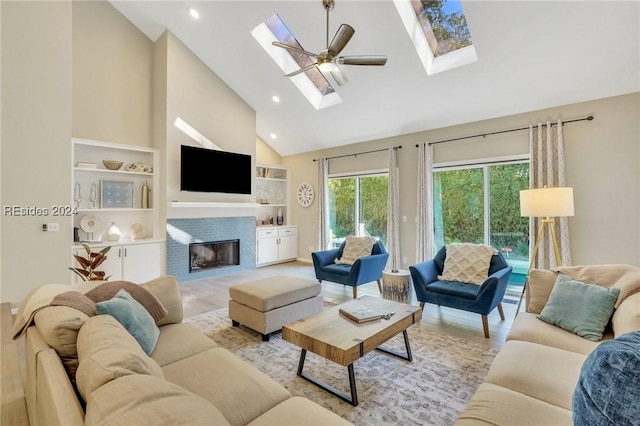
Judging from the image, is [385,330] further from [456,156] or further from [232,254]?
[232,254]

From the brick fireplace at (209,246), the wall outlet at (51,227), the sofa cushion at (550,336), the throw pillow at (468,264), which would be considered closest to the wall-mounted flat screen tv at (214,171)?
the brick fireplace at (209,246)

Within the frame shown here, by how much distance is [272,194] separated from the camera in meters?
7.63

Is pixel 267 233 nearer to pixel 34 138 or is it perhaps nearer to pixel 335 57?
pixel 34 138

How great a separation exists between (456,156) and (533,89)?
133 centimetres

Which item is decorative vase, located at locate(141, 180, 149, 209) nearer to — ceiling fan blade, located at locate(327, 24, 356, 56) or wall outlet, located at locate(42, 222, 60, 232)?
wall outlet, located at locate(42, 222, 60, 232)

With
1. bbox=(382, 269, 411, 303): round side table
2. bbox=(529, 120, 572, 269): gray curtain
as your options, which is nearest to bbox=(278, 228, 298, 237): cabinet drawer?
bbox=(382, 269, 411, 303): round side table

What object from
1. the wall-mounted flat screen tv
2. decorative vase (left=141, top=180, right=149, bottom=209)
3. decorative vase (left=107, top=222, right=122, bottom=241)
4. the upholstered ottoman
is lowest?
the upholstered ottoman

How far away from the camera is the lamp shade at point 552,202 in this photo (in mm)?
3150

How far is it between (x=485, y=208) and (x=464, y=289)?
2.11 meters

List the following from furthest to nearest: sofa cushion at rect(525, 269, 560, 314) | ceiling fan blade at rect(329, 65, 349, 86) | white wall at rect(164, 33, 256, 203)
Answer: white wall at rect(164, 33, 256, 203), ceiling fan blade at rect(329, 65, 349, 86), sofa cushion at rect(525, 269, 560, 314)

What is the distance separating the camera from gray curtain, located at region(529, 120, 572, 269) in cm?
397

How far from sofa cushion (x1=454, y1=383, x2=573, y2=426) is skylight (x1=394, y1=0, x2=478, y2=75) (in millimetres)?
3927

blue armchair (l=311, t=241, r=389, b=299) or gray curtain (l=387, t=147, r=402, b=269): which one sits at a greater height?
gray curtain (l=387, t=147, r=402, b=269)

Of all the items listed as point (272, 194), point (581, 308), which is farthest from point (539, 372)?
point (272, 194)
